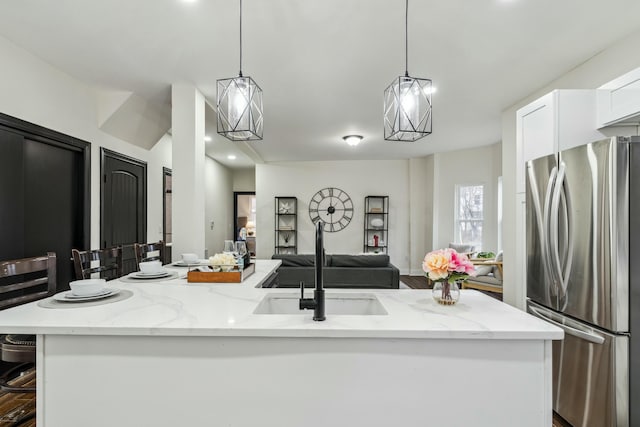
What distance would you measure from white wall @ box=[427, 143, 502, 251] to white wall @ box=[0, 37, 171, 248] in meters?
5.33

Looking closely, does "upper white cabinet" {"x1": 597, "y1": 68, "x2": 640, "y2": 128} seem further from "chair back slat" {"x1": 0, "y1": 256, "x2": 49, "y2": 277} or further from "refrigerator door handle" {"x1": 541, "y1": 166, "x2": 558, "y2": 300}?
"chair back slat" {"x1": 0, "y1": 256, "x2": 49, "y2": 277}

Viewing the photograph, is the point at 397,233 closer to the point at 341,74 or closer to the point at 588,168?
the point at 341,74

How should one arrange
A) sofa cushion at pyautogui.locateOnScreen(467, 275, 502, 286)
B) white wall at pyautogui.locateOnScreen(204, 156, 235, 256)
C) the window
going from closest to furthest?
sofa cushion at pyautogui.locateOnScreen(467, 275, 502, 286)
the window
white wall at pyautogui.locateOnScreen(204, 156, 235, 256)

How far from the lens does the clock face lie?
759 centimetres

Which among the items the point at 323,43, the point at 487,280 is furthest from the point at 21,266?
the point at 487,280

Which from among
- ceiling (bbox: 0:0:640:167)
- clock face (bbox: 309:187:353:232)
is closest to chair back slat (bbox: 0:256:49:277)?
ceiling (bbox: 0:0:640:167)

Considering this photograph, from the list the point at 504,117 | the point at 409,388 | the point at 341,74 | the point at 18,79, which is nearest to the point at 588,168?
the point at 409,388

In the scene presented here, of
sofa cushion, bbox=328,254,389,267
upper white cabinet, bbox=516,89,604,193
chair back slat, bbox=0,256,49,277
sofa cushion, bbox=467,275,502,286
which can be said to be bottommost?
sofa cushion, bbox=467,275,502,286

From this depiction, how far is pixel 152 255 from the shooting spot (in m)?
2.94

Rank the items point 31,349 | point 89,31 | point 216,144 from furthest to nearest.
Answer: point 216,144 < point 89,31 < point 31,349

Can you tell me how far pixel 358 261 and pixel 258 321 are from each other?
2.80m

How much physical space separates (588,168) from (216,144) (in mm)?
5258

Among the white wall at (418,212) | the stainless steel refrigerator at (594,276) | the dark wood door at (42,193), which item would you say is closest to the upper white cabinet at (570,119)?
the stainless steel refrigerator at (594,276)

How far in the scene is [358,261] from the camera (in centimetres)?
394
